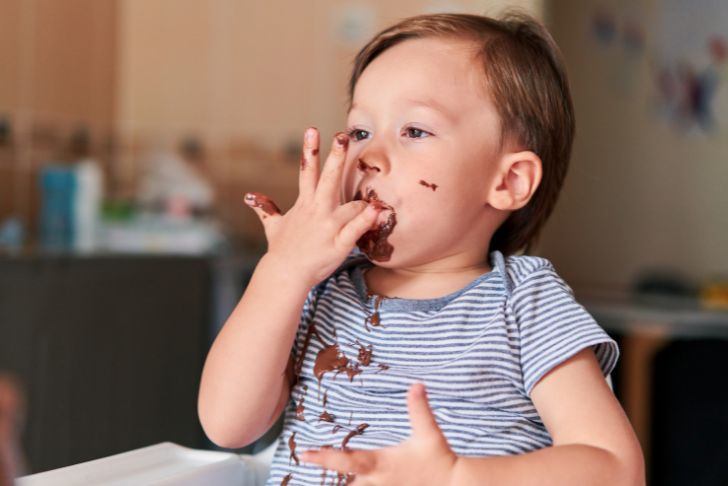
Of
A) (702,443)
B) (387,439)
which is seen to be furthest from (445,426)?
(702,443)

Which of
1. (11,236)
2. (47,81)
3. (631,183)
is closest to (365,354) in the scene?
(11,236)

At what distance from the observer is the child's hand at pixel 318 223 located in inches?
35.9

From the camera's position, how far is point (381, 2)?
325 centimetres

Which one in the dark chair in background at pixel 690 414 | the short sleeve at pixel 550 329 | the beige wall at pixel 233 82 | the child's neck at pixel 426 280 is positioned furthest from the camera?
the beige wall at pixel 233 82

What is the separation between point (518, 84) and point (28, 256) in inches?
52.4

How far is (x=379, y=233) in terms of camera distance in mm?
966

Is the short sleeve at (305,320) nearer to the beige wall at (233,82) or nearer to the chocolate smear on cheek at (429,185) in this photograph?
the chocolate smear on cheek at (429,185)

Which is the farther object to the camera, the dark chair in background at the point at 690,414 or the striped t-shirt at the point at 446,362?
the dark chair in background at the point at 690,414

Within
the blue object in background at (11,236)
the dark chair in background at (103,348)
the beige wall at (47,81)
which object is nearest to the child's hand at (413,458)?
the dark chair in background at (103,348)

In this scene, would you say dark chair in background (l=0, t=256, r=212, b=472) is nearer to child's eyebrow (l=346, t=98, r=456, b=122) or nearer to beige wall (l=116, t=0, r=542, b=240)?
beige wall (l=116, t=0, r=542, b=240)

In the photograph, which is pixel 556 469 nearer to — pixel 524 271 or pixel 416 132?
pixel 524 271

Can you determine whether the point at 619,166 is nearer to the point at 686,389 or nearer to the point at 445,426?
the point at 686,389

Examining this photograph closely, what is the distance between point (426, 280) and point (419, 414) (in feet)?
0.92

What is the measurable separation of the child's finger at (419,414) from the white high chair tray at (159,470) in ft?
0.80
